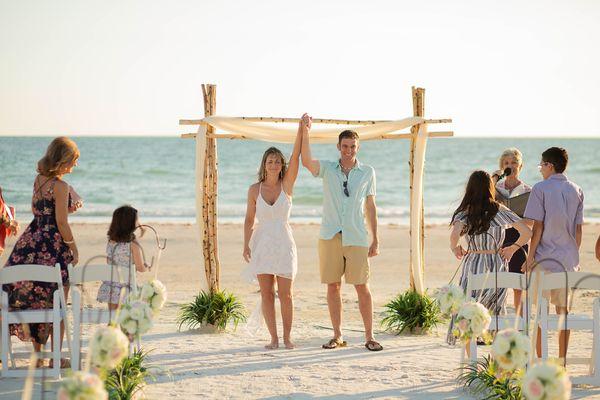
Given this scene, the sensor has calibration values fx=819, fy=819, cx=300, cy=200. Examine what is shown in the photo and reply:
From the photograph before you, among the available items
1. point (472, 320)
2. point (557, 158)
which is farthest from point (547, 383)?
point (557, 158)

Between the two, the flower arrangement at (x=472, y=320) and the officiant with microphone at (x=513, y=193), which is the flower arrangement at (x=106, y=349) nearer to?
the flower arrangement at (x=472, y=320)

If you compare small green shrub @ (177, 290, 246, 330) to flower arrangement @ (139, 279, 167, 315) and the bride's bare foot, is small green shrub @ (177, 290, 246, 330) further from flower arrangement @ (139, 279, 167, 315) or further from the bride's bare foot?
flower arrangement @ (139, 279, 167, 315)

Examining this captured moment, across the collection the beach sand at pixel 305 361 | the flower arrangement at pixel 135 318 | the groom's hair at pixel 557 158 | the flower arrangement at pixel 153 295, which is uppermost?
the groom's hair at pixel 557 158

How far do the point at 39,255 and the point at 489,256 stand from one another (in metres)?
3.80

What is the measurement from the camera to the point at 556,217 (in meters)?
6.75

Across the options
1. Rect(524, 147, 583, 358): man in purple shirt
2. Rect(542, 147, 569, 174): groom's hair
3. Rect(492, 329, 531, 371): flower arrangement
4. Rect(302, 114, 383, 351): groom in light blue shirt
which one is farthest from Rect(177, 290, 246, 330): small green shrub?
Rect(492, 329, 531, 371): flower arrangement

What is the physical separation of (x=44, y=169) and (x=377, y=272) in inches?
321

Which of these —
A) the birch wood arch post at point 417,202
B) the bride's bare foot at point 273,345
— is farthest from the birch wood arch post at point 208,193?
the birch wood arch post at point 417,202

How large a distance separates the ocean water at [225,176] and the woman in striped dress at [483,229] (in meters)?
14.0

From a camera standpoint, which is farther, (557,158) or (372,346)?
(372,346)

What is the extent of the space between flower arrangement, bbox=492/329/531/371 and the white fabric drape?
449cm

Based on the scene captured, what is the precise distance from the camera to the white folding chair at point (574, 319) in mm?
5898

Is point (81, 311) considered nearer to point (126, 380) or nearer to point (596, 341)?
point (126, 380)

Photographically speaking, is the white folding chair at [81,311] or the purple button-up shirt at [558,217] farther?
the purple button-up shirt at [558,217]
